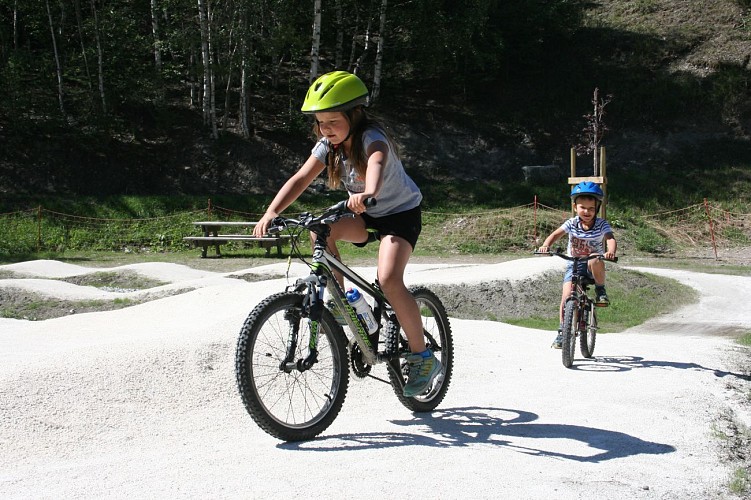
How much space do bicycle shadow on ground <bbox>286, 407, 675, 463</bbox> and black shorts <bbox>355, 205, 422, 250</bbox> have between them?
102cm

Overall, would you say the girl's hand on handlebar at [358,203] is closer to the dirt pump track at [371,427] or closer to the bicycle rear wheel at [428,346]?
the bicycle rear wheel at [428,346]

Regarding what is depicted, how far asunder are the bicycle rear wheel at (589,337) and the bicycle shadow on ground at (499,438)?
100 inches

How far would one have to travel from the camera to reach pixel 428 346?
507 centimetres

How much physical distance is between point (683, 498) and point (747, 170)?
25.3 m

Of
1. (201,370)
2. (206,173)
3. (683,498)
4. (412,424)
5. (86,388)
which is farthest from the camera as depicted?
(206,173)

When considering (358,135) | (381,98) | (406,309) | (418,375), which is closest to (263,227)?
(358,135)

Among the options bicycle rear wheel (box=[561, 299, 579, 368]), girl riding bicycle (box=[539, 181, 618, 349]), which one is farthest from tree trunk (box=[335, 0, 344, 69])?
bicycle rear wheel (box=[561, 299, 579, 368])

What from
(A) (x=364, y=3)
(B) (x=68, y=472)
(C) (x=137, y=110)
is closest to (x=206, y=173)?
(C) (x=137, y=110)

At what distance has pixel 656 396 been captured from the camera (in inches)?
224

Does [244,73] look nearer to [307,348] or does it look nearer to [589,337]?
[589,337]

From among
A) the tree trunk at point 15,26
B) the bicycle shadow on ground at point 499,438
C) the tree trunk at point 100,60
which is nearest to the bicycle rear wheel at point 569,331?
the bicycle shadow on ground at point 499,438

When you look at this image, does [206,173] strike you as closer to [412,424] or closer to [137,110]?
[137,110]

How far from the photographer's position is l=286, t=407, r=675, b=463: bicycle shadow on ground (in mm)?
4309

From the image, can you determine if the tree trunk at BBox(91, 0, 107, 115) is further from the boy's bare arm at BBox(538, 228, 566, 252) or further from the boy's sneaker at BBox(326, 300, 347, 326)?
the boy's sneaker at BBox(326, 300, 347, 326)
